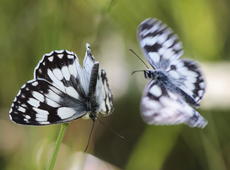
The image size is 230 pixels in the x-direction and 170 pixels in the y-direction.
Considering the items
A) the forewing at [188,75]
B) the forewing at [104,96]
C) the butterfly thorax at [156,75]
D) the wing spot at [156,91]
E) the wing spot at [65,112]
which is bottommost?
the wing spot at [65,112]

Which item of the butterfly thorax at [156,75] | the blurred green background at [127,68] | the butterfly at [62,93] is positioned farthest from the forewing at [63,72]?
the blurred green background at [127,68]

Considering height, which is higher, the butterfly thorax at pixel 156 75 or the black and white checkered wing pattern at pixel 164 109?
the butterfly thorax at pixel 156 75

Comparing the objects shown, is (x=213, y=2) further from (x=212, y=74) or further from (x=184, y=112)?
(x=184, y=112)

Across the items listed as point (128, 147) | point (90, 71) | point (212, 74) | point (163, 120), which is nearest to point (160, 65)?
point (90, 71)

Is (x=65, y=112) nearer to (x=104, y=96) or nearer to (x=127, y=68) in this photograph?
(x=104, y=96)

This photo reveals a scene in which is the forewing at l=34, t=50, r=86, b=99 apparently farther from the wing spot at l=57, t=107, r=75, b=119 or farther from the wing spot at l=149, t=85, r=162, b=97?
the wing spot at l=149, t=85, r=162, b=97

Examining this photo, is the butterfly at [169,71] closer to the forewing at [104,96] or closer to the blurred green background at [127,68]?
the forewing at [104,96]

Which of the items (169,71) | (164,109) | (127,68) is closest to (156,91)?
(164,109)
